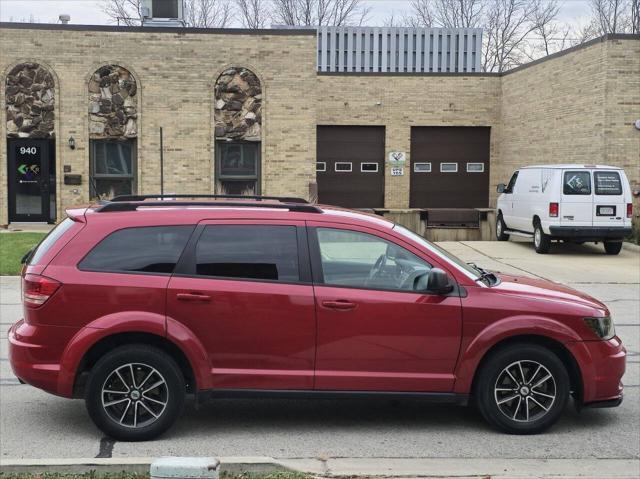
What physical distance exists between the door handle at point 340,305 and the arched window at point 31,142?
17.9m

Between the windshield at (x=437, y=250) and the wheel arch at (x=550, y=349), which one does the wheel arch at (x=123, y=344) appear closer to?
the windshield at (x=437, y=250)

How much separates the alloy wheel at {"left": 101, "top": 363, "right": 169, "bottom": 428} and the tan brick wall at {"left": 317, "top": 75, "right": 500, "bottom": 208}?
24.0 meters

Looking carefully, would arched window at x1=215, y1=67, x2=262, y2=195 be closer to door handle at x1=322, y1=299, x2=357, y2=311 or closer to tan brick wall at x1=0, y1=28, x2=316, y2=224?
tan brick wall at x1=0, y1=28, x2=316, y2=224

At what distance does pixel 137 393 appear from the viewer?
18.7 feet

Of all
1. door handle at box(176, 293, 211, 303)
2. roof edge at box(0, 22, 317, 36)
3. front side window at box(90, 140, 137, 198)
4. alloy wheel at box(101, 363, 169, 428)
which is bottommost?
alloy wheel at box(101, 363, 169, 428)

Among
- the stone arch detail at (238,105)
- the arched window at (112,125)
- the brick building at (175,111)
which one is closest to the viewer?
the brick building at (175,111)

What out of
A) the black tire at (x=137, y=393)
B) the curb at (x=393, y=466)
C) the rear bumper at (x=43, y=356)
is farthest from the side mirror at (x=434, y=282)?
the rear bumper at (x=43, y=356)

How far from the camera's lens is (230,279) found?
227 inches

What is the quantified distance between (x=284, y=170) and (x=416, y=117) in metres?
8.59

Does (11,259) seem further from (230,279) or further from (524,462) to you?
(524,462)

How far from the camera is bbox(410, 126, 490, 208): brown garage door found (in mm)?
29641

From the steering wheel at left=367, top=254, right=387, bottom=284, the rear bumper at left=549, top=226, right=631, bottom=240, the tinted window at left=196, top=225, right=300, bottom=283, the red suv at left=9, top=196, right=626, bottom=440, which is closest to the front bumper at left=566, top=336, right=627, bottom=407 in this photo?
the red suv at left=9, top=196, right=626, bottom=440

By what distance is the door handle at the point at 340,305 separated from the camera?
5727mm

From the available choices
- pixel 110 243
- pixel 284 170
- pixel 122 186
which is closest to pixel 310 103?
pixel 284 170
